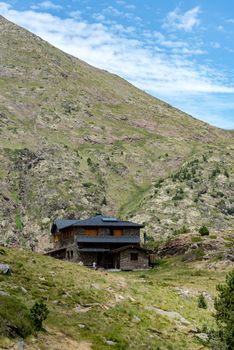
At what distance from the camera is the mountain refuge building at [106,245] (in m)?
76.6

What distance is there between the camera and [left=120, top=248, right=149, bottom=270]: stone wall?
250 feet

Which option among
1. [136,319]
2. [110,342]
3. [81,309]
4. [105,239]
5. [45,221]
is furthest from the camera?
[45,221]

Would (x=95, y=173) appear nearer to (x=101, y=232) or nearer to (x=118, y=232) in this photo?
(x=118, y=232)

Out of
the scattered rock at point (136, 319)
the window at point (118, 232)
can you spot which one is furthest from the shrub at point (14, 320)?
the window at point (118, 232)

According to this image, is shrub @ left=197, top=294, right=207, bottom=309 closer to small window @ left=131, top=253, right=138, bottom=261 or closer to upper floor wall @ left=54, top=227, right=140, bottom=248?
small window @ left=131, top=253, right=138, bottom=261

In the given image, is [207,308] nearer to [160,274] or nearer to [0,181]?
[160,274]

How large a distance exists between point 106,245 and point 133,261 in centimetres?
636

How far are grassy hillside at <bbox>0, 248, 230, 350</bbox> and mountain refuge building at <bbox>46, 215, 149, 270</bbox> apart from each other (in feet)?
74.9

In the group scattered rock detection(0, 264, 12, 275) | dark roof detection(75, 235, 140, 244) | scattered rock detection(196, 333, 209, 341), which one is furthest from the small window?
scattered rock detection(196, 333, 209, 341)

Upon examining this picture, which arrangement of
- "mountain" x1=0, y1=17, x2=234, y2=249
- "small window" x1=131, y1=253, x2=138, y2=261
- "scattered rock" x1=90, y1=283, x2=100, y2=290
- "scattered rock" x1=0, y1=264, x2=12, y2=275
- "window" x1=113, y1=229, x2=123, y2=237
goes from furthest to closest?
1. "mountain" x1=0, y1=17, x2=234, y2=249
2. "window" x1=113, y1=229, x2=123, y2=237
3. "small window" x1=131, y1=253, x2=138, y2=261
4. "scattered rock" x1=90, y1=283, x2=100, y2=290
5. "scattered rock" x1=0, y1=264, x2=12, y2=275

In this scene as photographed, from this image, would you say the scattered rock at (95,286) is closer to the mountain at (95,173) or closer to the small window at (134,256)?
the small window at (134,256)

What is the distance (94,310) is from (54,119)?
516 feet

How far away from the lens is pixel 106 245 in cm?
8075

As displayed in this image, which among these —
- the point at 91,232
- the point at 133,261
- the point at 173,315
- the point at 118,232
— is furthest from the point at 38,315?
the point at 118,232
